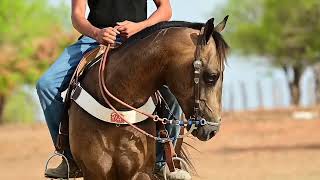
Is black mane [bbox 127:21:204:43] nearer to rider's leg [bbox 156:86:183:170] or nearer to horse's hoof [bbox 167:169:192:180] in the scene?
rider's leg [bbox 156:86:183:170]

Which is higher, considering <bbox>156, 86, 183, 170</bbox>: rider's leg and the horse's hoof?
<bbox>156, 86, 183, 170</bbox>: rider's leg

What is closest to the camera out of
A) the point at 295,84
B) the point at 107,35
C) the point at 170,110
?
the point at 107,35

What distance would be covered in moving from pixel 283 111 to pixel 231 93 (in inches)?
537

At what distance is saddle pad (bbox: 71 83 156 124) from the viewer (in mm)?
6609

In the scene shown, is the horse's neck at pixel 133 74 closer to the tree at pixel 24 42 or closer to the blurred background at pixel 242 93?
the blurred background at pixel 242 93

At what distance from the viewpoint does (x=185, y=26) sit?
6.52 m

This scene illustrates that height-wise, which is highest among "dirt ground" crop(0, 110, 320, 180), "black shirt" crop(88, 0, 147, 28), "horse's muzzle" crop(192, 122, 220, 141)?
"black shirt" crop(88, 0, 147, 28)

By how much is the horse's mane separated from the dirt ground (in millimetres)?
3252

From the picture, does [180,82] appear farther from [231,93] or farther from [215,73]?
[231,93]

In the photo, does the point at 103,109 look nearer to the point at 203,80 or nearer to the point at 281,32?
the point at 203,80

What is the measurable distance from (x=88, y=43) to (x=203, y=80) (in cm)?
151

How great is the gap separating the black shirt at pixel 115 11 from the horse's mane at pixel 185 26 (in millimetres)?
421

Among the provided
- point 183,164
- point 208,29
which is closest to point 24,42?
point 183,164

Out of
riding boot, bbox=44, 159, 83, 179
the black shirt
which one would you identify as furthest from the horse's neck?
riding boot, bbox=44, 159, 83, 179
